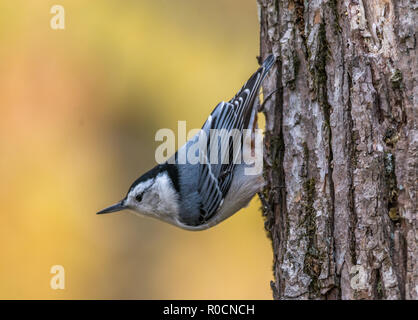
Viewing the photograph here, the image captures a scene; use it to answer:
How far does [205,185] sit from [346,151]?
1056mm

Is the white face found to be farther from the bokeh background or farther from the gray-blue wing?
the bokeh background

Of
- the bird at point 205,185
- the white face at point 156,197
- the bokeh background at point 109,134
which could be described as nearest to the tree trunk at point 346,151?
the bird at point 205,185

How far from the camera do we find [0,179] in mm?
4262

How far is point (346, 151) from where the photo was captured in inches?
72.6

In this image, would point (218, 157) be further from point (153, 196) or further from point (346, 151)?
point (346, 151)

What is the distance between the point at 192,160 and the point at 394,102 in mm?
1284

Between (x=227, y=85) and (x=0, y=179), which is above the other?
(x=227, y=85)

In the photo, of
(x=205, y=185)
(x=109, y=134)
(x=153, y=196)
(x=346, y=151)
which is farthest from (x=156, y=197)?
(x=109, y=134)

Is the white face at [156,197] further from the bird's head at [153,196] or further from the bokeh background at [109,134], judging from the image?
the bokeh background at [109,134]

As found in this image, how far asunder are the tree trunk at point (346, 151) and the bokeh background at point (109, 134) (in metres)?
1.98

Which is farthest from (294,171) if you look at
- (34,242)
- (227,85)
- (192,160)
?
(34,242)

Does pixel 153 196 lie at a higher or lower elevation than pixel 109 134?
lower

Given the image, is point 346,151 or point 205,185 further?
point 205,185
